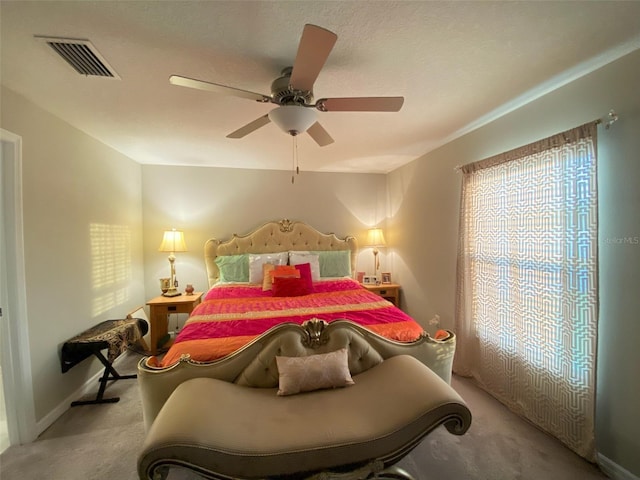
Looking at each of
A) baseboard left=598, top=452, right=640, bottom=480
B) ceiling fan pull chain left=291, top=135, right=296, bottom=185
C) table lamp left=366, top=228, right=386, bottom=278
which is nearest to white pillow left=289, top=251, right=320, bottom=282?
table lamp left=366, top=228, right=386, bottom=278

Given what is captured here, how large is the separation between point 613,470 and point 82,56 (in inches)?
150

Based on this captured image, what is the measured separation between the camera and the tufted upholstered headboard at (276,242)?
3.76m

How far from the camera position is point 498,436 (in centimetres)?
187

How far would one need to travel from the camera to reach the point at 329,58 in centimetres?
150

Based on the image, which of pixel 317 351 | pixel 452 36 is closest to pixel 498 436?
pixel 317 351

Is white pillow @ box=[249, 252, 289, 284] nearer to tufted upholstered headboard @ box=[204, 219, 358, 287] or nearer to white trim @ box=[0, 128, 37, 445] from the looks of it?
tufted upholstered headboard @ box=[204, 219, 358, 287]

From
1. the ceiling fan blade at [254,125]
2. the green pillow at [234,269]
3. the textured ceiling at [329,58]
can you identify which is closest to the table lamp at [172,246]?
the green pillow at [234,269]

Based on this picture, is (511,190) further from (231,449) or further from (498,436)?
(231,449)

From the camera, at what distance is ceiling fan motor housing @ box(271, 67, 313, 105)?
1.55 metres

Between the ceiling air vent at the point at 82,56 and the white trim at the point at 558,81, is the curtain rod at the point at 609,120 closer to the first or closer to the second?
the white trim at the point at 558,81

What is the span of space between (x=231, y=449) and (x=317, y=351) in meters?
0.75

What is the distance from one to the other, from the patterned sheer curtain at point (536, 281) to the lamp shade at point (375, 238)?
4.97 feet

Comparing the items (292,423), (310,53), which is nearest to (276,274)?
(292,423)

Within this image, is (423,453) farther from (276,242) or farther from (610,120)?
(276,242)
